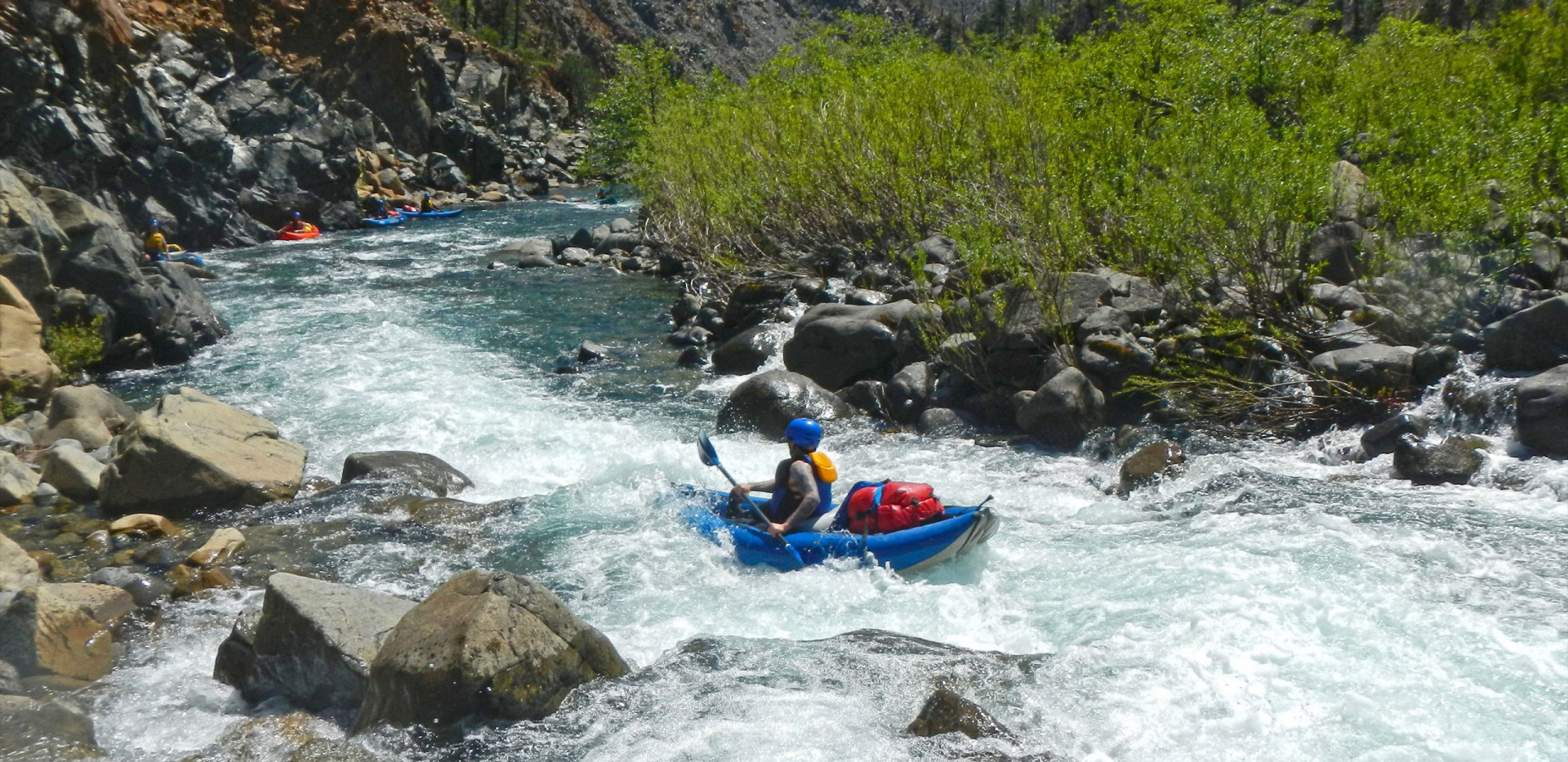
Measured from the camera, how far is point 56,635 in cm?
638

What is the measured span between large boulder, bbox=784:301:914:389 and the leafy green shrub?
8.01m

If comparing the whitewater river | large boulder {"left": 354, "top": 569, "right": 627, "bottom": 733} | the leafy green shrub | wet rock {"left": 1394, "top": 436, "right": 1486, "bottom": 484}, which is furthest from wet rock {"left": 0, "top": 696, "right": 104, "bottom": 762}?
wet rock {"left": 1394, "top": 436, "right": 1486, "bottom": 484}

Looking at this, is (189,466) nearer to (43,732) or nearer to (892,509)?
(43,732)

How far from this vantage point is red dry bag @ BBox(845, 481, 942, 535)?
765 centimetres

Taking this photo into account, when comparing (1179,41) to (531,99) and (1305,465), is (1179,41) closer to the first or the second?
(1305,465)

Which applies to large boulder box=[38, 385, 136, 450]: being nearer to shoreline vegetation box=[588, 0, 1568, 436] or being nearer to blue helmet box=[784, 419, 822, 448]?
blue helmet box=[784, 419, 822, 448]

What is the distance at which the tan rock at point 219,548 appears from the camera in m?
7.93

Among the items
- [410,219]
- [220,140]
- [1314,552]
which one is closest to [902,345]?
[1314,552]

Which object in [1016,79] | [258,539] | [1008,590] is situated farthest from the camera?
[1016,79]

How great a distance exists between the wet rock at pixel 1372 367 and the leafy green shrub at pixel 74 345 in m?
12.9

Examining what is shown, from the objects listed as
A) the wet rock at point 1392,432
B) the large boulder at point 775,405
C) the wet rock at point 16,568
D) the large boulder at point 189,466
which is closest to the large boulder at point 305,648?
the wet rock at point 16,568

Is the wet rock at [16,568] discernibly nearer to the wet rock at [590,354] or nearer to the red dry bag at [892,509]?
the red dry bag at [892,509]

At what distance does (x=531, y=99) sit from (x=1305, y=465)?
4691 centimetres

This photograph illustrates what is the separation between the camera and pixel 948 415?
10.9 meters
